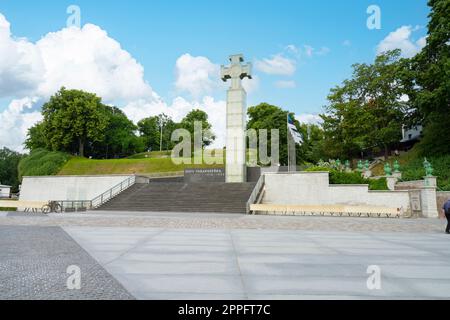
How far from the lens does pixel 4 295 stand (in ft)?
13.7

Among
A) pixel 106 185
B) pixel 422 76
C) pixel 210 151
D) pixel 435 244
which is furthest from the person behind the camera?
pixel 210 151

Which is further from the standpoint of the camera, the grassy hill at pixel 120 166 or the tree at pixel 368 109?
the grassy hill at pixel 120 166

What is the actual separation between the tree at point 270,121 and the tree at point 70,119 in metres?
27.1

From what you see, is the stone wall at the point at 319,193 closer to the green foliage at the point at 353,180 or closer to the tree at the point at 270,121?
the green foliage at the point at 353,180

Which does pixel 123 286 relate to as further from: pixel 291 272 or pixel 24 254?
pixel 24 254

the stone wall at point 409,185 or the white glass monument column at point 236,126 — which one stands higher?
the white glass monument column at point 236,126

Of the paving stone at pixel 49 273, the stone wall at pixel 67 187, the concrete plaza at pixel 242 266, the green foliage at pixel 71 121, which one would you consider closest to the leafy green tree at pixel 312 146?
the stone wall at pixel 67 187

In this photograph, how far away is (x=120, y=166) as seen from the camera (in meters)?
49.2

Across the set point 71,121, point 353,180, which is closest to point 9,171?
point 71,121

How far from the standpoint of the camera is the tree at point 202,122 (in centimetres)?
7369

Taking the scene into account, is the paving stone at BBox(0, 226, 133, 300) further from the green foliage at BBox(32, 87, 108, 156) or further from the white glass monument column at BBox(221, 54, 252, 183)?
the green foliage at BBox(32, 87, 108, 156)

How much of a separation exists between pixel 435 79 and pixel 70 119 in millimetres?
50145
